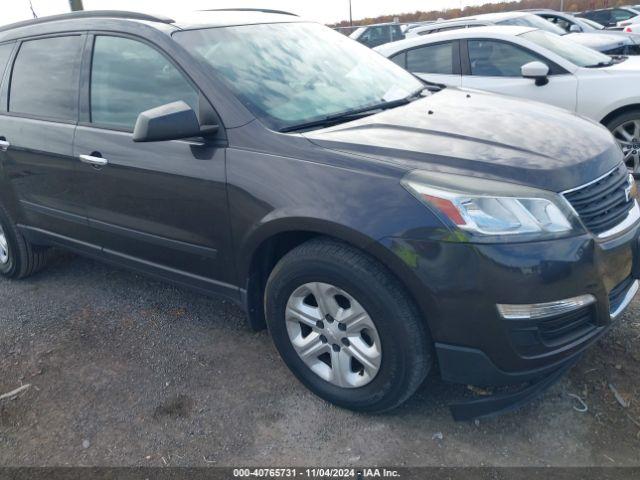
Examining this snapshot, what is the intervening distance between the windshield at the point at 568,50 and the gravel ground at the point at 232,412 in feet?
11.6

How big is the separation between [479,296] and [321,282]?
0.68 m

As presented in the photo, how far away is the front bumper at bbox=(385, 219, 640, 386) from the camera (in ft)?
6.94

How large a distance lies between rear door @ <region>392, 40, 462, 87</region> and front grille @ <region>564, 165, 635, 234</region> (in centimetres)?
393

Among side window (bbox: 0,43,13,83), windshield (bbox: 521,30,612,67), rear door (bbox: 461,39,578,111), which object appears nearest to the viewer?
side window (bbox: 0,43,13,83)

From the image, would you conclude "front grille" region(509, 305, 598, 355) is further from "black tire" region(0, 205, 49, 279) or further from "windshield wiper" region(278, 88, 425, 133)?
"black tire" region(0, 205, 49, 279)

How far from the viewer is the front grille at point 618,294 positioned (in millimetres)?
2369

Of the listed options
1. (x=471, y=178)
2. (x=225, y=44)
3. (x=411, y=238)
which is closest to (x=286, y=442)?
(x=411, y=238)

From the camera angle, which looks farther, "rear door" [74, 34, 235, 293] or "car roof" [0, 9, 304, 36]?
"car roof" [0, 9, 304, 36]

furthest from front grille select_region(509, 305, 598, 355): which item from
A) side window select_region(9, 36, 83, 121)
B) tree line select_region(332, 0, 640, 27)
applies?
tree line select_region(332, 0, 640, 27)

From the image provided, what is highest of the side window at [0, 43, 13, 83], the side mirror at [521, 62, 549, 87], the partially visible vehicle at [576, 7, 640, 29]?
the side window at [0, 43, 13, 83]

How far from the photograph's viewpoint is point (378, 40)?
18.2 m

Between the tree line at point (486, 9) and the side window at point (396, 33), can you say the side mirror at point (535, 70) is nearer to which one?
the side window at point (396, 33)

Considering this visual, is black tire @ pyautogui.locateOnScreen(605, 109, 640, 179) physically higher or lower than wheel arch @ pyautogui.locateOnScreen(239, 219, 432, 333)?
lower

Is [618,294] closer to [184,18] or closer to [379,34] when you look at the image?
[184,18]
